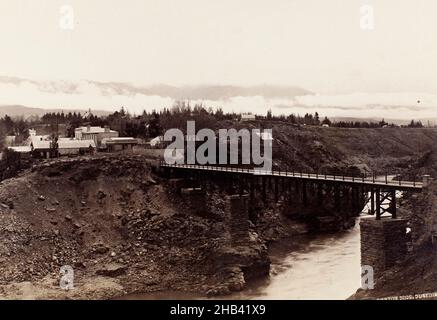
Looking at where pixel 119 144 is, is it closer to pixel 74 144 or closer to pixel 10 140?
pixel 74 144

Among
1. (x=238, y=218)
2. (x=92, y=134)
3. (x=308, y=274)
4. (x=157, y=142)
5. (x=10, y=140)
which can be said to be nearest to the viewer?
(x=308, y=274)

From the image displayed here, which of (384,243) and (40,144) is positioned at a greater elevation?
(40,144)

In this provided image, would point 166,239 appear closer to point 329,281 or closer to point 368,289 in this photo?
point 329,281

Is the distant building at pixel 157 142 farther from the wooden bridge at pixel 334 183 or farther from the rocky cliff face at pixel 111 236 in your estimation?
the rocky cliff face at pixel 111 236

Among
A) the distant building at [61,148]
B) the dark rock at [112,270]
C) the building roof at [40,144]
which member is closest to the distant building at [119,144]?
the distant building at [61,148]

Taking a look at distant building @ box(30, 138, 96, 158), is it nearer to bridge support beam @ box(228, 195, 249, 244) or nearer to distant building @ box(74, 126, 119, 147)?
distant building @ box(74, 126, 119, 147)

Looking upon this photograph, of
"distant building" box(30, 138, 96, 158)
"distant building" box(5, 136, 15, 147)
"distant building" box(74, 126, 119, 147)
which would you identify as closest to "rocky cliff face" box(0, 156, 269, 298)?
"distant building" box(30, 138, 96, 158)

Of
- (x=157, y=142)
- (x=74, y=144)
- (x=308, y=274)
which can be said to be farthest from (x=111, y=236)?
(x=157, y=142)
